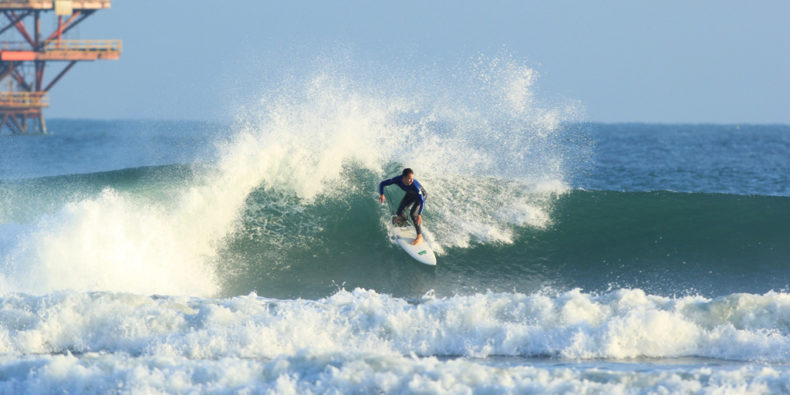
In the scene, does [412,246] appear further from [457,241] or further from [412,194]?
[457,241]

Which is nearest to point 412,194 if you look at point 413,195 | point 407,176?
point 413,195

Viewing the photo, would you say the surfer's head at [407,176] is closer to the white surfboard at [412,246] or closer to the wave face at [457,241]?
the white surfboard at [412,246]

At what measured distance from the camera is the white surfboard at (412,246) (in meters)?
10.6

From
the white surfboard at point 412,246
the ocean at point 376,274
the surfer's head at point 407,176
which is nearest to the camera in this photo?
the ocean at point 376,274

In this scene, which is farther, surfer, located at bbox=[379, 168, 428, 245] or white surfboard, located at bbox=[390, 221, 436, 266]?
white surfboard, located at bbox=[390, 221, 436, 266]

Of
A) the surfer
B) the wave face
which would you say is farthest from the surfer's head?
the wave face

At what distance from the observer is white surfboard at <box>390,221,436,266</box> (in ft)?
34.9

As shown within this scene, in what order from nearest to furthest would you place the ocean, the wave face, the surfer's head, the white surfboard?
the ocean, the wave face, the surfer's head, the white surfboard

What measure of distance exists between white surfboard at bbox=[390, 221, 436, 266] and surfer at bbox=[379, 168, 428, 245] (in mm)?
98

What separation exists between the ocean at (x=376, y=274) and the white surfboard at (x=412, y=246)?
4.9 inches

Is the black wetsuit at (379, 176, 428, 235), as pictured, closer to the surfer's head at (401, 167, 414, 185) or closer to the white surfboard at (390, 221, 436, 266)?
the surfer's head at (401, 167, 414, 185)

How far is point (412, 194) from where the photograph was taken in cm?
1055

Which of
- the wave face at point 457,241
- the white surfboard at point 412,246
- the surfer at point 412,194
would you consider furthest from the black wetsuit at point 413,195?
the wave face at point 457,241

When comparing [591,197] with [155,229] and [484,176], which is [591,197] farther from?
[155,229]
